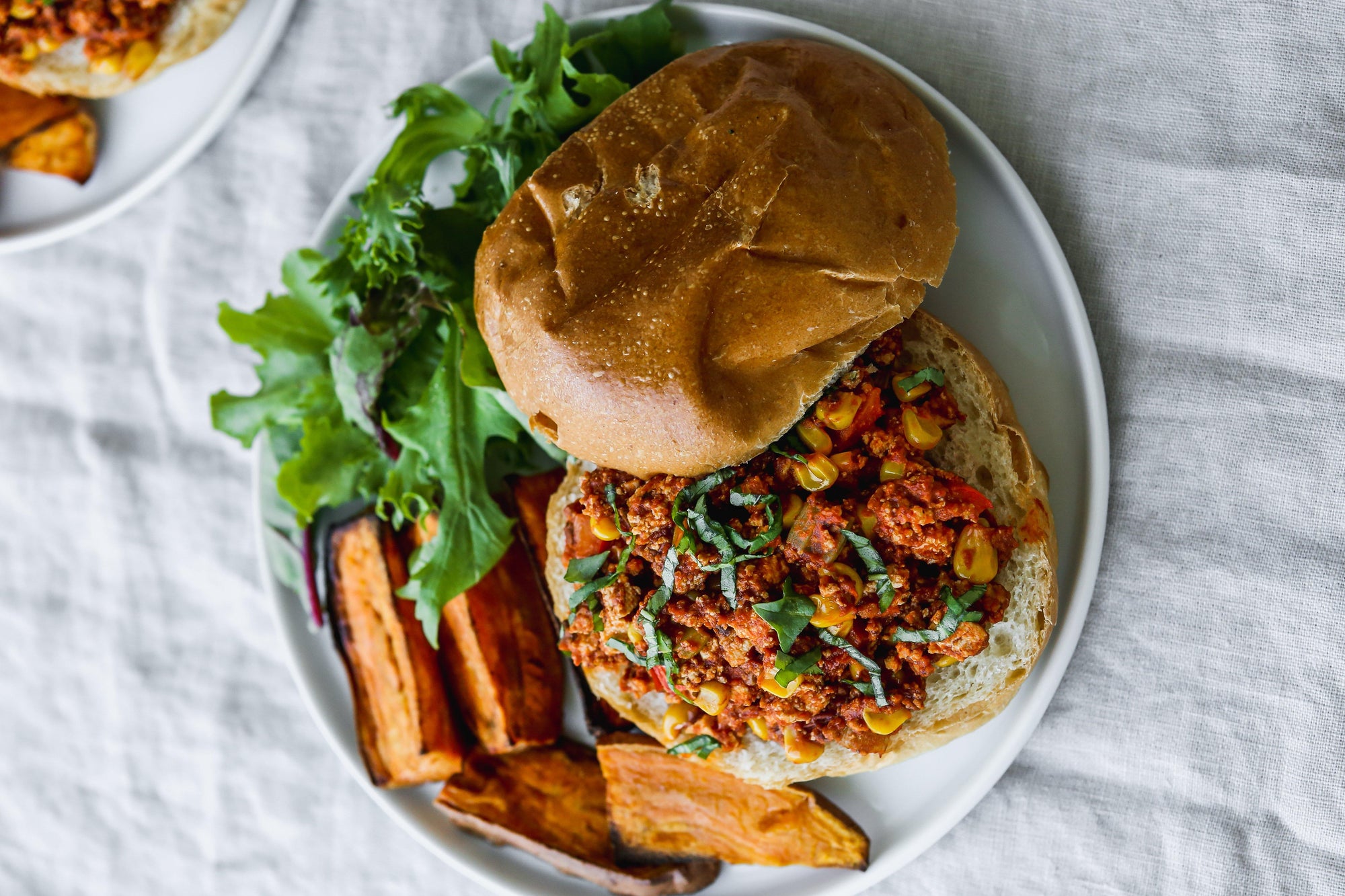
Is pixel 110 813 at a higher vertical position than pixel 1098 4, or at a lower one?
lower

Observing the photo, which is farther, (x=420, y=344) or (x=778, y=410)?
(x=420, y=344)

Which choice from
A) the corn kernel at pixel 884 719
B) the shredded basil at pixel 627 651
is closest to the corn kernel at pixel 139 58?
the shredded basil at pixel 627 651

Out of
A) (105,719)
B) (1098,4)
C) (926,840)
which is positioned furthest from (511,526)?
(1098,4)

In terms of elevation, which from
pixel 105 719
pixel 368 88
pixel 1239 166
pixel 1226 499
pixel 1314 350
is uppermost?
pixel 368 88

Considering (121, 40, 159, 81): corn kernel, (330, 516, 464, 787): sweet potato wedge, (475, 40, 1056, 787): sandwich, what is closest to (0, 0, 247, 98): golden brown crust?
(121, 40, 159, 81): corn kernel

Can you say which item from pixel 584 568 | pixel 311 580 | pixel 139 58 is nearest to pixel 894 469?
pixel 584 568

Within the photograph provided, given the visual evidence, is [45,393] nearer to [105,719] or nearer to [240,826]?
[105,719]

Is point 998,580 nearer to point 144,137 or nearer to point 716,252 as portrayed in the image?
point 716,252

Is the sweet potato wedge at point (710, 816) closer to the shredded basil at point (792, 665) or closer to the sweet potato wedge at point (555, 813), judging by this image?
the sweet potato wedge at point (555, 813)
